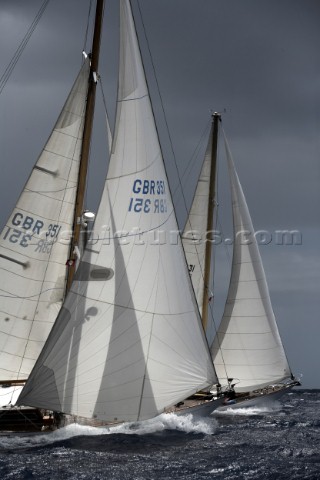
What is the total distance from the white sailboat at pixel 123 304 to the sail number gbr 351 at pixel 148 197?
3 cm

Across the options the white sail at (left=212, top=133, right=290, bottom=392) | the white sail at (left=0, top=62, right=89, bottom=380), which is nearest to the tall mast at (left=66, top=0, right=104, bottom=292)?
the white sail at (left=0, top=62, right=89, bottom=380)

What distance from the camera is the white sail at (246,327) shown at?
34.8 metres

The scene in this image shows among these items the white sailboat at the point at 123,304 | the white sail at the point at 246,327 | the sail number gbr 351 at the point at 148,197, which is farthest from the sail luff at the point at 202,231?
the sail number gbr 351 at the point at 148,197

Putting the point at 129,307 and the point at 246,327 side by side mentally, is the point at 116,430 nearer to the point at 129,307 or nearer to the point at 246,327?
the point at 129,307

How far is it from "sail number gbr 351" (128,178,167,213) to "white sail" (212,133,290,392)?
1243 cm

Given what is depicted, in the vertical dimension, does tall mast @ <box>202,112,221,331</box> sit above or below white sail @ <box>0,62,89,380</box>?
above

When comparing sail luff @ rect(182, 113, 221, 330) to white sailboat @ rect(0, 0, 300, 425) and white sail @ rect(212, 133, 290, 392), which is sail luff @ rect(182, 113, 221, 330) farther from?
white sailboat @ rect(0, 0, 300, 425)

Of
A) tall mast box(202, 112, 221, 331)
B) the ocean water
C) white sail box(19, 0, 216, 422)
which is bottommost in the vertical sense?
the ocean water

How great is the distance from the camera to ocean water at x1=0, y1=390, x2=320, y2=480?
19312 millimetres

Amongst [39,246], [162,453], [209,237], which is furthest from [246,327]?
[162,453]

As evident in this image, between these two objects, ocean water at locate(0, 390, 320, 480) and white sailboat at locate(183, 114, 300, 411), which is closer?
ocean water at locate(0, 390, 320, 480)

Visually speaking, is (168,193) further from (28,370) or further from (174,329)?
(28,370)

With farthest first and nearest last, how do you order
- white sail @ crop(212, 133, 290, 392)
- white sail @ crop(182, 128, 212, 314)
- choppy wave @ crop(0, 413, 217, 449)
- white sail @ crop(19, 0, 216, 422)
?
white sail @ crop(182, 128, 212, 314) → white sail @ crop(212, 133, 290, 392) → choppy wave @ crop(0, 413, 217, 449) → white sail @ crop(19, 0, 216, 422)

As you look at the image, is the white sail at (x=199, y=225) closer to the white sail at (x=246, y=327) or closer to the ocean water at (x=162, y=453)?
the white sail at (x=246, y=327)
